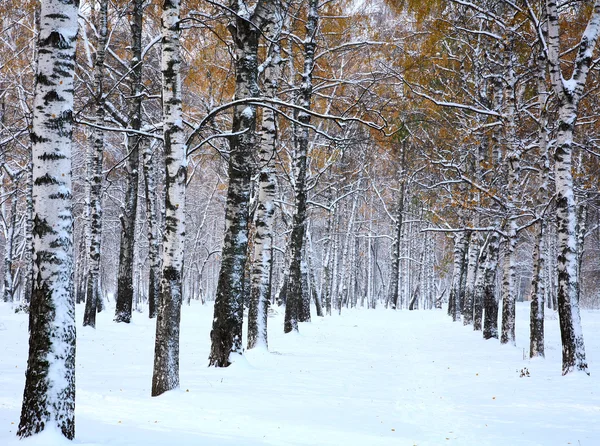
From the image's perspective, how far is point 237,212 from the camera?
356 inches

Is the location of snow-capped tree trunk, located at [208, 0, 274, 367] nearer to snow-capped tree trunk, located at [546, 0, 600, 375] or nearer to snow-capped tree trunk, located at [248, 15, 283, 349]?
snow-capped tree trunk, located at [248, 15, 283, 349]

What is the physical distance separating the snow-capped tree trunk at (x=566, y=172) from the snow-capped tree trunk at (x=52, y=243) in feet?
27.3

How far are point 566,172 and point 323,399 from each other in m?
6.18

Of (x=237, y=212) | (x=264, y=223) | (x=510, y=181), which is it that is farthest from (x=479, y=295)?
(x=237, y=212)

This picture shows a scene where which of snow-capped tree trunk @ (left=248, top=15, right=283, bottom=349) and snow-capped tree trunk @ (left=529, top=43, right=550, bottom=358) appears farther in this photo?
snow-capped tree trunk @ (left=529, top=43, right=550, bottom=358)

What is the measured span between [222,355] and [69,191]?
508 cm

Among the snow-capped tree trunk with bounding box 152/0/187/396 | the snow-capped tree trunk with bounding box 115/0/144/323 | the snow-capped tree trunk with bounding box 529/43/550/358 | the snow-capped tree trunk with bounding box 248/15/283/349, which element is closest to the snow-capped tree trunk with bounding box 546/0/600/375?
the snow-capped tree trunk with bounding box 529/43/550/358

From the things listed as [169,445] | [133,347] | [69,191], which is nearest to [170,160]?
[69,191]

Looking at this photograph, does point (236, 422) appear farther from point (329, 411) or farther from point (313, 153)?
point (313, 153)

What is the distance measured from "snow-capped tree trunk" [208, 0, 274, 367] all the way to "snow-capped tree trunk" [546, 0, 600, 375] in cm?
550

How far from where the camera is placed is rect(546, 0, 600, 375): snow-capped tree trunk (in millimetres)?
9203

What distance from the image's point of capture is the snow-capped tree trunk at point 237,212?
8.84m

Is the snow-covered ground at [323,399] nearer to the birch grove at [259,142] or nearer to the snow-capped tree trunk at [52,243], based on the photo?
the snow-capped tree trunk at [52,243]

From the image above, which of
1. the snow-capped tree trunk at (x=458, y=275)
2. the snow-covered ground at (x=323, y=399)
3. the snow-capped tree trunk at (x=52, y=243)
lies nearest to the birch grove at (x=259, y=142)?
the snow-capped tree trunk at (x=52, y=243)
